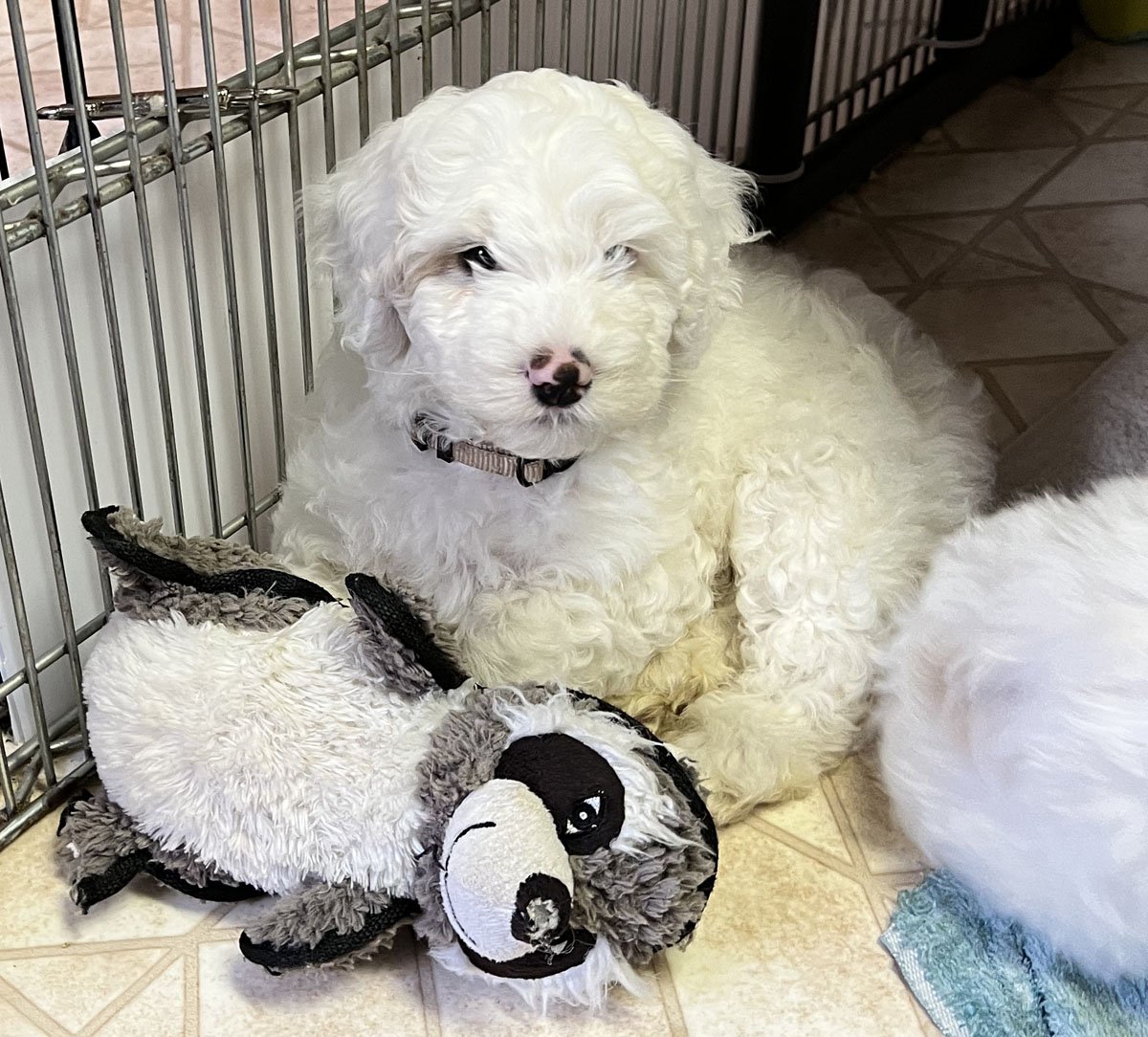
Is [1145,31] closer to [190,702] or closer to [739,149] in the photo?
[739,149]

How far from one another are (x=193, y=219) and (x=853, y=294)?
81 centimetres

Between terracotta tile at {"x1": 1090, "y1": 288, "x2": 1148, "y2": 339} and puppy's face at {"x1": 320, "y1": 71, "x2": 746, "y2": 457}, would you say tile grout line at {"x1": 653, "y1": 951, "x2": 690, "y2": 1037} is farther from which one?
terracotta tile at {"x1": 1090, "y1": 288, "x2": 1148, "y2": 339}

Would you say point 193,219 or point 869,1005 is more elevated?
point 193,219

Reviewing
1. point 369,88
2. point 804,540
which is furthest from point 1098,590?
point 369,88

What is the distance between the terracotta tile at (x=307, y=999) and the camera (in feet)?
3.69

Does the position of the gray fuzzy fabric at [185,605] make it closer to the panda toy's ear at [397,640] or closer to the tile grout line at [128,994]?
the panda toy's ear at [397,640]

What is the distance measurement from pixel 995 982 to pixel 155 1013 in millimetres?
714

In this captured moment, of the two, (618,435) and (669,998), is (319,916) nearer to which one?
(669,998)

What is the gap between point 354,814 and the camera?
1130 mm

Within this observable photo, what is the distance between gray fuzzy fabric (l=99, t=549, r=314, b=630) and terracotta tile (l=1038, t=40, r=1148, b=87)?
2.50 metres

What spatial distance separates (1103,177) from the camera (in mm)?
2625

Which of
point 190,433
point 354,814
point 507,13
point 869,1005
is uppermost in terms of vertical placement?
point 507,13

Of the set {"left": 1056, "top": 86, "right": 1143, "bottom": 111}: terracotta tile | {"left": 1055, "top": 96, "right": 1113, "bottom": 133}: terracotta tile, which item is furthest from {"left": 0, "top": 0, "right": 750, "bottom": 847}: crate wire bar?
{"left": 1056, "top": 86, "right": 1143, "bottom": 111}: terracotta tile

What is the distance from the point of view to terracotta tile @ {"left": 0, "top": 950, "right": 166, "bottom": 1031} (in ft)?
3.71
